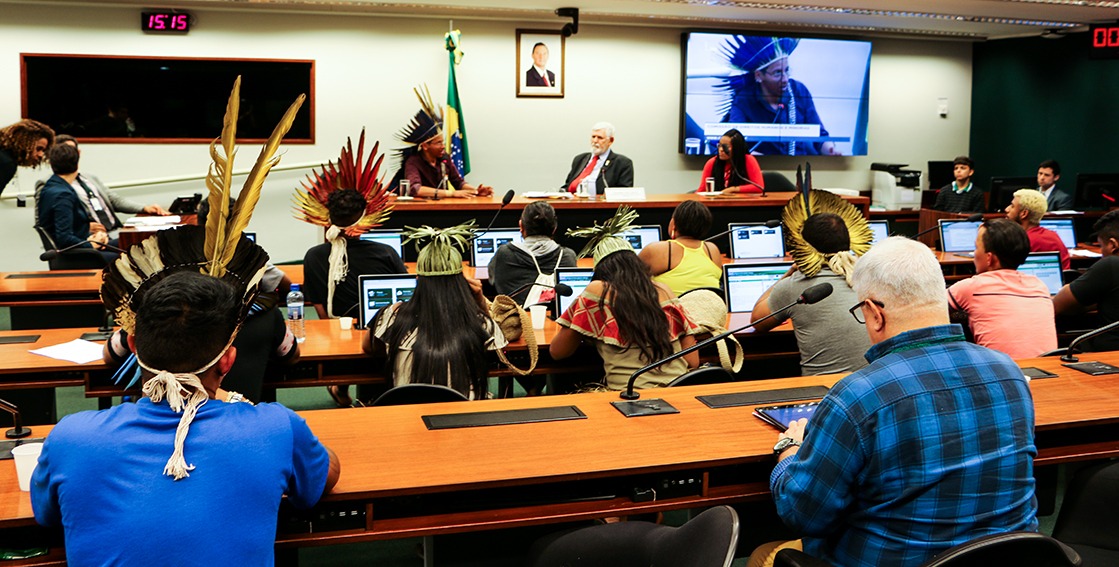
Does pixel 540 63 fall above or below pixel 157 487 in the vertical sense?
above

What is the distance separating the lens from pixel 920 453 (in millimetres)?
1919

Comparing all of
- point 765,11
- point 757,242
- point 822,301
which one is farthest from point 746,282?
point 765,11

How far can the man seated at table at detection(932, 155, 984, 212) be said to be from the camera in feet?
31.3

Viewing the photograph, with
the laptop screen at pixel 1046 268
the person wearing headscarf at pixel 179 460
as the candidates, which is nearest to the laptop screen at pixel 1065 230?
the laptop screen at pixel 1046 268

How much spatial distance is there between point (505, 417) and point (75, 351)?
75.8 inches

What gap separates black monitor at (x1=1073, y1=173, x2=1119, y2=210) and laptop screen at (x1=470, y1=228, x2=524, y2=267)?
5856 mm

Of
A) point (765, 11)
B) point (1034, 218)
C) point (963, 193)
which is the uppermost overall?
point (765, 11)

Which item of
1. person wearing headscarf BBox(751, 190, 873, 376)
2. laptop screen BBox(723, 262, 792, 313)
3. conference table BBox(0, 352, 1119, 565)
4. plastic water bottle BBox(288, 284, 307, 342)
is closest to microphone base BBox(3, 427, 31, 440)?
conference table BBox(0, 352, 1119, 565)

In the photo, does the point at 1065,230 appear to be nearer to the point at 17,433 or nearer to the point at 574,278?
the point at 574,278

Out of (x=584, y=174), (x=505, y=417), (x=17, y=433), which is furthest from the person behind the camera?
(x=584, y=174)

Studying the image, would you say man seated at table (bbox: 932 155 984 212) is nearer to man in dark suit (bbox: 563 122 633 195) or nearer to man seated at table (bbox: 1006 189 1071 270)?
man seated at table (bbox: 1006 189 1071 270)

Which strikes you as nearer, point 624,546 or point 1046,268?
point 624,546

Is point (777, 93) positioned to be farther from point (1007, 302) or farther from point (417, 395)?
point (417, 395)

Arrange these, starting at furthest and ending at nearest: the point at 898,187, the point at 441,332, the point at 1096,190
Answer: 1. the point at 898,187
2. the point at 1096,190
3. the point at 441,332
